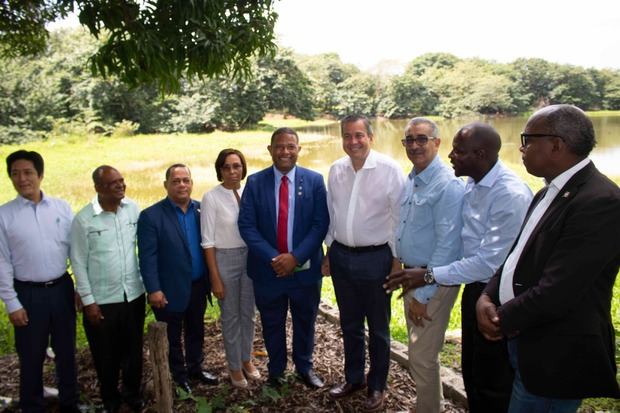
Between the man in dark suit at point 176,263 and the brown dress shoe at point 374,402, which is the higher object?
the man in dark suit at point 176,263

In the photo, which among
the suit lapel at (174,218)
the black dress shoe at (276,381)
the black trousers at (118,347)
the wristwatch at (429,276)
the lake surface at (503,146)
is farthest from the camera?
the lake surface at (503,146)

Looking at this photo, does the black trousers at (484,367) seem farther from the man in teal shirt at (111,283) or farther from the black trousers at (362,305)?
the man in teal shirt at (111,283)

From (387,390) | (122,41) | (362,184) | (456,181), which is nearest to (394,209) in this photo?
(362,184)

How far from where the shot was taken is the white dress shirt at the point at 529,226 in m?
1.84

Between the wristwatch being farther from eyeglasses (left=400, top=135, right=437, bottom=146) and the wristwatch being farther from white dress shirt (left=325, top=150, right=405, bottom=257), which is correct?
eyeglasses (left=400, top=135, right=437, bottom=146)

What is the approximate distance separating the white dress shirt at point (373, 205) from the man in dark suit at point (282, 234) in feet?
0.86

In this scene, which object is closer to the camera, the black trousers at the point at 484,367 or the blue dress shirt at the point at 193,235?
the black trousers at the point at 484,367

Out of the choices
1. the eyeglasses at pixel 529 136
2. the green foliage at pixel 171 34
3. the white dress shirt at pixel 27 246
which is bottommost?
the white dress shirt at pixel 27 246

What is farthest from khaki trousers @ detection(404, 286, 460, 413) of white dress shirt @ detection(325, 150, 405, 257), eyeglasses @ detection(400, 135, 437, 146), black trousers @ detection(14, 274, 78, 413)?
black trousers @ detection(14, 274, 78, 413)

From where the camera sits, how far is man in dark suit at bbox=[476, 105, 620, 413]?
1.67m

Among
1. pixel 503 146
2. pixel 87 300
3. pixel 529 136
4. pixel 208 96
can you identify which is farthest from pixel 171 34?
pixel 208 96

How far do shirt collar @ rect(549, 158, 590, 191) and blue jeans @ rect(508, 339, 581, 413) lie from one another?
76cm

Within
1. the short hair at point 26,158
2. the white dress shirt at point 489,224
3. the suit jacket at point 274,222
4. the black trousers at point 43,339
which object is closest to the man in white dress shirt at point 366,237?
the suit jacket at point 274,222

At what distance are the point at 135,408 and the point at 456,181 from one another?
111 inches
